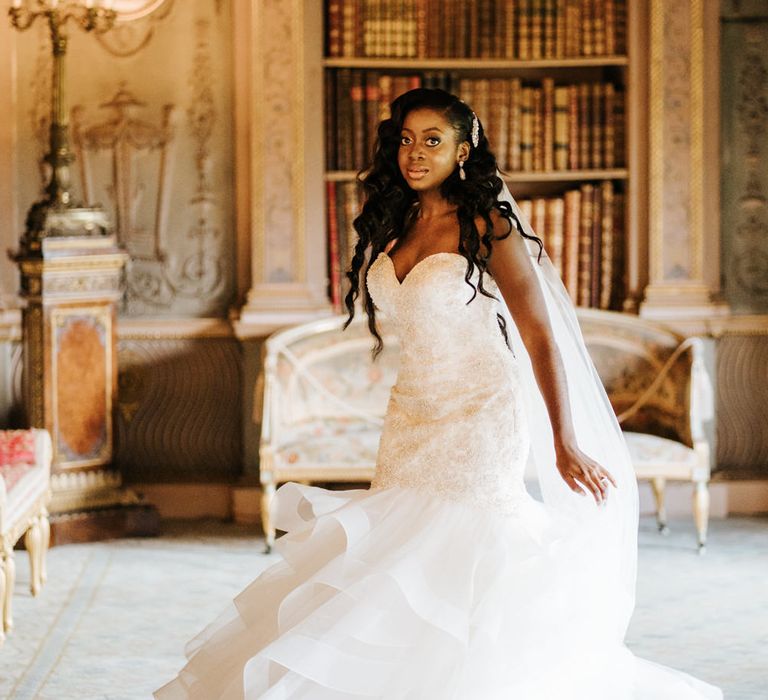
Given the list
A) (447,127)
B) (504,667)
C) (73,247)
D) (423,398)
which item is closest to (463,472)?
(423,398)

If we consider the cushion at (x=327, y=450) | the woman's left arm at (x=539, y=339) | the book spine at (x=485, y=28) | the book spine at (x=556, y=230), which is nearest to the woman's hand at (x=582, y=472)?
the woman's left arm at (x=539, y=339)

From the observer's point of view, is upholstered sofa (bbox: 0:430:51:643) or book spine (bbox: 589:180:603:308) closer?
upholstered sofa (bbox: 0:430:51:643)

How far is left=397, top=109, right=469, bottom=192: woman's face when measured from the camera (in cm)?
322

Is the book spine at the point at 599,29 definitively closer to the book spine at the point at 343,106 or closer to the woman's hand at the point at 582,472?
the book spine at the point at 343,106

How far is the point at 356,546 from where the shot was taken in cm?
320

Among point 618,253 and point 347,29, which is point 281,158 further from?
point 618,253

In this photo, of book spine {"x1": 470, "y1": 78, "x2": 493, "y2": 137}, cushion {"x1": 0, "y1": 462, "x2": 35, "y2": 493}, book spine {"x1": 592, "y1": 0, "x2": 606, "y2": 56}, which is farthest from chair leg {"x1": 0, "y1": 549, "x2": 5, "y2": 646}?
book spine {"x1": 592, "y1": 0, "x2": 606, "y2": 56}

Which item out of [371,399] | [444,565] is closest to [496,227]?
[444,565]

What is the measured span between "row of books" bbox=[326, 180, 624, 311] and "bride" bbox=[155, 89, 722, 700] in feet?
9.99

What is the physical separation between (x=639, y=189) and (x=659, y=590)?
2001 millimetres

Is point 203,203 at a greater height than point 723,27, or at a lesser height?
lesser

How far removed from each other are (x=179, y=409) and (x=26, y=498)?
68.3 inches

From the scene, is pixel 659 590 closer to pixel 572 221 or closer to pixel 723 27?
pixel 572 221

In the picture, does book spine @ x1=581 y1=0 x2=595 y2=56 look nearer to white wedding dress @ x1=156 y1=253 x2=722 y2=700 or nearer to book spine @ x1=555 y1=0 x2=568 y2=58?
book spine @ x1=555 y1=0 x2=568 y2=58
